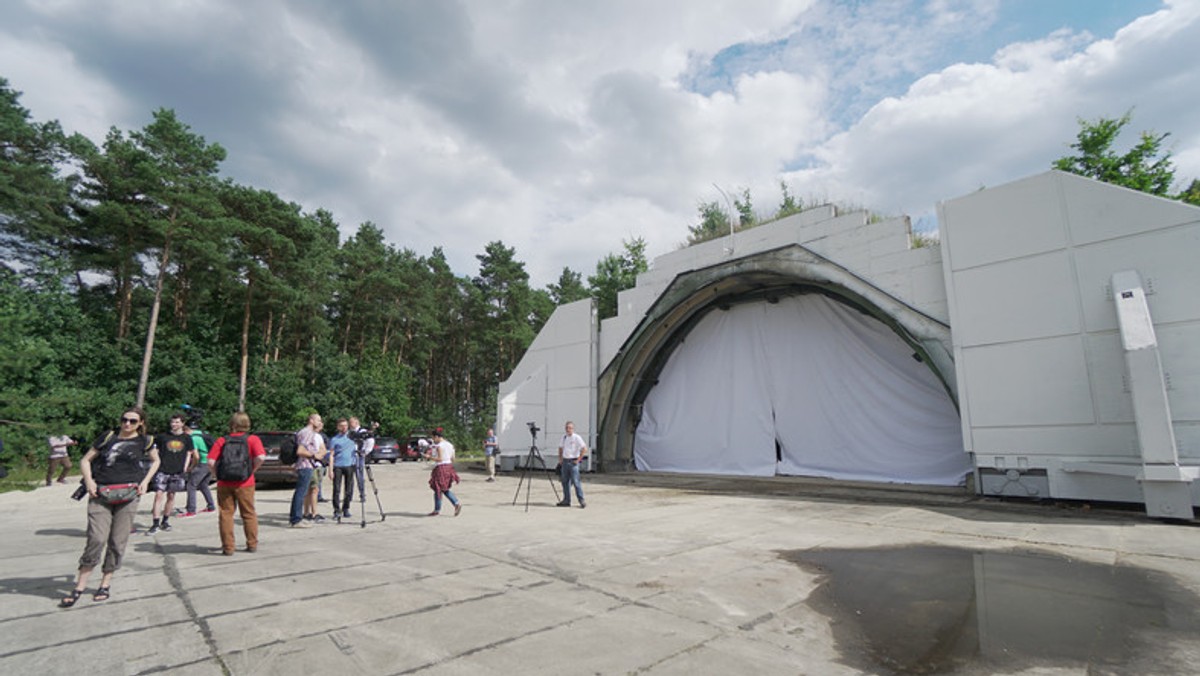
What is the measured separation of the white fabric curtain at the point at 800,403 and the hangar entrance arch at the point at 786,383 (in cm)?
3

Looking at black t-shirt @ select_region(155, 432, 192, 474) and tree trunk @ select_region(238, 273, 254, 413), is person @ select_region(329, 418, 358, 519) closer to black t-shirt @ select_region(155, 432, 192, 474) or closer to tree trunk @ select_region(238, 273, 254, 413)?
black t-shirt @ select_region(155, 432, 192, 474)

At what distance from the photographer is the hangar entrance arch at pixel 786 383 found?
1362 cm

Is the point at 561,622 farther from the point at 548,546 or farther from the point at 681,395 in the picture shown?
the point at 681,395

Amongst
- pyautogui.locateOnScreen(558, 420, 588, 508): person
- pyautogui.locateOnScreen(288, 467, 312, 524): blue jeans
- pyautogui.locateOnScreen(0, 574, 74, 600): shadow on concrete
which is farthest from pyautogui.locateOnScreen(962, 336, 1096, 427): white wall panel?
pyautogui.locateOnScreen(0, 574, 74, 600): shadow on concrete

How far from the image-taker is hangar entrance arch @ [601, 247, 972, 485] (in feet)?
44.7

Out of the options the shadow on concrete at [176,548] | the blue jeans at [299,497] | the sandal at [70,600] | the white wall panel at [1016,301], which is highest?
the white wall panel at [1016,301]

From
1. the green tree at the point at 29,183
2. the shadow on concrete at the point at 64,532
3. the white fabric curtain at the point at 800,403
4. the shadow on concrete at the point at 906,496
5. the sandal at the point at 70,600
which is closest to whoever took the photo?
the sandal at the point at 70,600

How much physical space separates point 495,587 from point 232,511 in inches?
140

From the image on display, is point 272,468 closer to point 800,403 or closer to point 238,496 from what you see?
point 238,496

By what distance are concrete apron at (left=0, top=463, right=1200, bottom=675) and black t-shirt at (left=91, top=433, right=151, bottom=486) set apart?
951 millimetres

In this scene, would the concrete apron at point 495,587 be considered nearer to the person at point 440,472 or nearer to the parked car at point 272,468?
the person at point 440,472

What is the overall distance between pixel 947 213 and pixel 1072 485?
5.63m

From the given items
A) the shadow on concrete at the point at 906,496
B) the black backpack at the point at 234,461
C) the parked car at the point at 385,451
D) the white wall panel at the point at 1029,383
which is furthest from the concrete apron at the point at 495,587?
the parked car at the point at 385,451

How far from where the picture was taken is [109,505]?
15.2 feet
